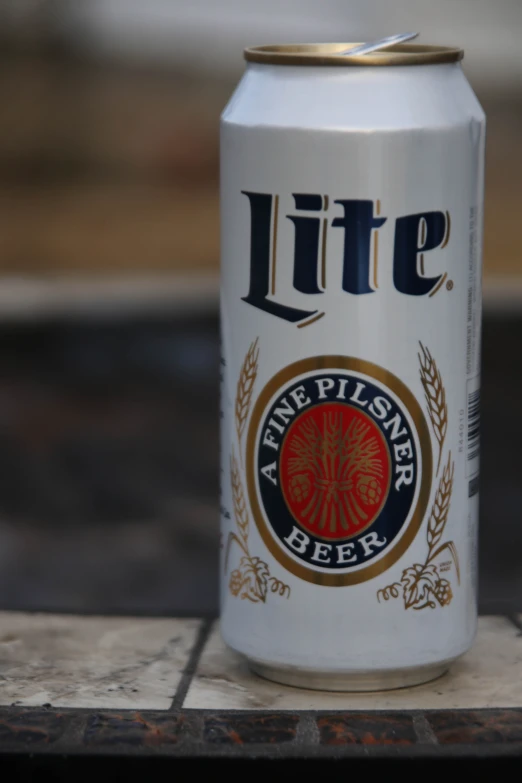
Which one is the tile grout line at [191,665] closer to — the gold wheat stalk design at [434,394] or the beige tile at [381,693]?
the beige tile at [381,693]

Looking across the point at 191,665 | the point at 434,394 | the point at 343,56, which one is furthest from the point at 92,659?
the point at 343,56

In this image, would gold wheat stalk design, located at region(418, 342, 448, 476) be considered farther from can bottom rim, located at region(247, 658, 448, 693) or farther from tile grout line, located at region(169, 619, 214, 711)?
tile grout line, located at region(169, 619, 214, 711)

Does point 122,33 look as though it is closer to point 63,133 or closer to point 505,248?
point 63,133

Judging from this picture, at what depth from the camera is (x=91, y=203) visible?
6.72 metres

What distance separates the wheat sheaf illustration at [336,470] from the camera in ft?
4.45

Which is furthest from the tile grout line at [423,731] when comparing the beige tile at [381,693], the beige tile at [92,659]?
the beige tile at [92,659]

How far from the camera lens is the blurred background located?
3035mm

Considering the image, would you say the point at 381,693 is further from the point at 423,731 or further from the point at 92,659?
the point at 92,659

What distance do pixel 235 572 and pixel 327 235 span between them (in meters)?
0.37

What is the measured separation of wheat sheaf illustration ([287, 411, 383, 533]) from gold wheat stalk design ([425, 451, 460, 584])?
0.20 feet

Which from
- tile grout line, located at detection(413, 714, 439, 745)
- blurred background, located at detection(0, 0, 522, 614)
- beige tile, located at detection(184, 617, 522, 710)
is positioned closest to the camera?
tile grout line, located at detection(413, 714, 439, 745)

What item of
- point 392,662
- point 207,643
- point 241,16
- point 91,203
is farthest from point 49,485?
point 241,16

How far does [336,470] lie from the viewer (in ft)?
4.48

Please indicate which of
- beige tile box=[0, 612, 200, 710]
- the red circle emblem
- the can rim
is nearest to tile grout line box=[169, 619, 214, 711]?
beige tile box=[0, 612, 200, 710]
